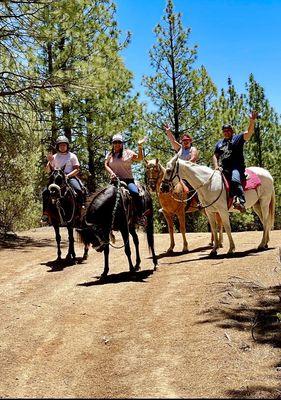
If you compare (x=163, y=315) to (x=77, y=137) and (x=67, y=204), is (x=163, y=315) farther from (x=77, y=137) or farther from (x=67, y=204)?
(x=77, y=137)

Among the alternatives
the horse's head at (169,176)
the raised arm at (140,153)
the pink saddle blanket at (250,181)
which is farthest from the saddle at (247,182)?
the raised arm at (140,153)

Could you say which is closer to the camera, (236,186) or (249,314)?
(249,314)

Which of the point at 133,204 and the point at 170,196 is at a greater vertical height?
the point at 170,196

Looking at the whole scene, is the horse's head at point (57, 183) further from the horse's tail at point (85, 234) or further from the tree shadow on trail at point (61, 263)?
the horse's tail at point (85, 234)

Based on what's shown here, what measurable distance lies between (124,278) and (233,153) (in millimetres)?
3538

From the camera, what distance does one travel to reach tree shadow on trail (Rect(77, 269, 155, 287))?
840 centimetres

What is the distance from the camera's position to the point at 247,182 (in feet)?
34.4

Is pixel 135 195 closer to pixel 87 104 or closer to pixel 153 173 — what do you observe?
pixel 153 173

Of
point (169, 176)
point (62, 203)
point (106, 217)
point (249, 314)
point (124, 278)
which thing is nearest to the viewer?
point (249, 314)

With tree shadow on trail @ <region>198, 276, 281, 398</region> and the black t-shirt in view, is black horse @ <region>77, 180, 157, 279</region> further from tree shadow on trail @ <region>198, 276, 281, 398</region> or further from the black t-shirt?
the black t-shirt

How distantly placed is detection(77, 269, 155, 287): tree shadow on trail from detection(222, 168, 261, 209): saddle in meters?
2.31

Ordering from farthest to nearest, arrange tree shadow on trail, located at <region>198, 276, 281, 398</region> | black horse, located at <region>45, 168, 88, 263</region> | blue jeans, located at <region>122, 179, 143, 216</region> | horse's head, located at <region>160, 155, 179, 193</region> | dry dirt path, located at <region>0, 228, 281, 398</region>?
black horse, located at <region>45, 168, 88, 263</region> < horse's head, located at <region>160, 155, 179, 193</region> < blue jeans, located at <region>122, 179, 143, 216</region> < tree shadow on trail, located at <region>198, 276, 281, 398</region> < dry dirt path, located at <region>0, 228, 281, 398</region>

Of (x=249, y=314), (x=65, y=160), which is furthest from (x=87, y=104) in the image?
(x=249, y=314)

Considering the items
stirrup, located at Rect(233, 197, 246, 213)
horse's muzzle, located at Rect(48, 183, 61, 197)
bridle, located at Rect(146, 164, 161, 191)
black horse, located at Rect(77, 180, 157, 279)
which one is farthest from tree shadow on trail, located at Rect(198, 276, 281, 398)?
horse's muzzle, located at Rect(48, 183, 61, 197)
